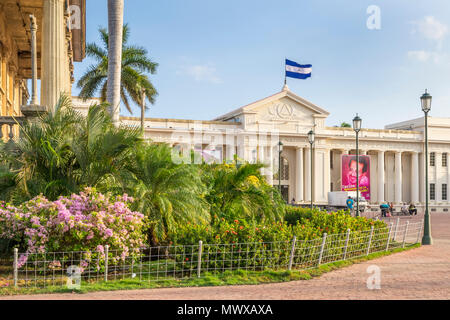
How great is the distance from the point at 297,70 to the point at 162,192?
4086 centimetres

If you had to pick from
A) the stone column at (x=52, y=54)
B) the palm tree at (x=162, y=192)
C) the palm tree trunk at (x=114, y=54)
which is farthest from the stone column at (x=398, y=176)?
the palm tree at (x=162, y=192)

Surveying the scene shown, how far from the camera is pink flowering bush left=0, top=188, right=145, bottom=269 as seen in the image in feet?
28.7

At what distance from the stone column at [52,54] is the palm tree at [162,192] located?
5.58m

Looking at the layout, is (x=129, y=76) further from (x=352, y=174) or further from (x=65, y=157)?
(x=352, y=174)

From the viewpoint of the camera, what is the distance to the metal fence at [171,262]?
8664mm

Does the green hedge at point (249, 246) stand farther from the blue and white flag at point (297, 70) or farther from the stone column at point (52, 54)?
the blue and white flag at point (297, 70)

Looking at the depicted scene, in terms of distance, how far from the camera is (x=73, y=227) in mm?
8844

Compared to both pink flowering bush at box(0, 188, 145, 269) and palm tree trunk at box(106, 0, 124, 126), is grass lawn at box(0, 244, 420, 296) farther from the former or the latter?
palm tree trunk at box(106, 0, 124, 126)

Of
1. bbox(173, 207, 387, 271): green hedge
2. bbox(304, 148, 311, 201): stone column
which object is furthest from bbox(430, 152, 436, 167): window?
bbox(173, 207, 387, 271): green hedge

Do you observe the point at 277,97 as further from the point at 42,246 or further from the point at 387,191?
the point at 42,246

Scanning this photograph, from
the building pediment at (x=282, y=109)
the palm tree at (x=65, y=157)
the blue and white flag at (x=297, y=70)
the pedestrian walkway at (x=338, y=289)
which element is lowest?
the pedestrian walkway at (x=338, y=289)

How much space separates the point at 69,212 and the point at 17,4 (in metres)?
15.1

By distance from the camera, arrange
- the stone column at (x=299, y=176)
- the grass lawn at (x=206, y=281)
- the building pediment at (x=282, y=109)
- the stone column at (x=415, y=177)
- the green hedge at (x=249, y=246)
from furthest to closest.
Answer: the stone column at (x=415, y=177)
the stone column at (x=299, y=176)
the building pediment at (x=282, y=109)
the green hedge at (x=249, y=246)
the grass lawn at (x=206, y=281)

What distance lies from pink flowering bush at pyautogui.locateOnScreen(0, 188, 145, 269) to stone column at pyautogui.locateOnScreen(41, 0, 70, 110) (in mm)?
6636
